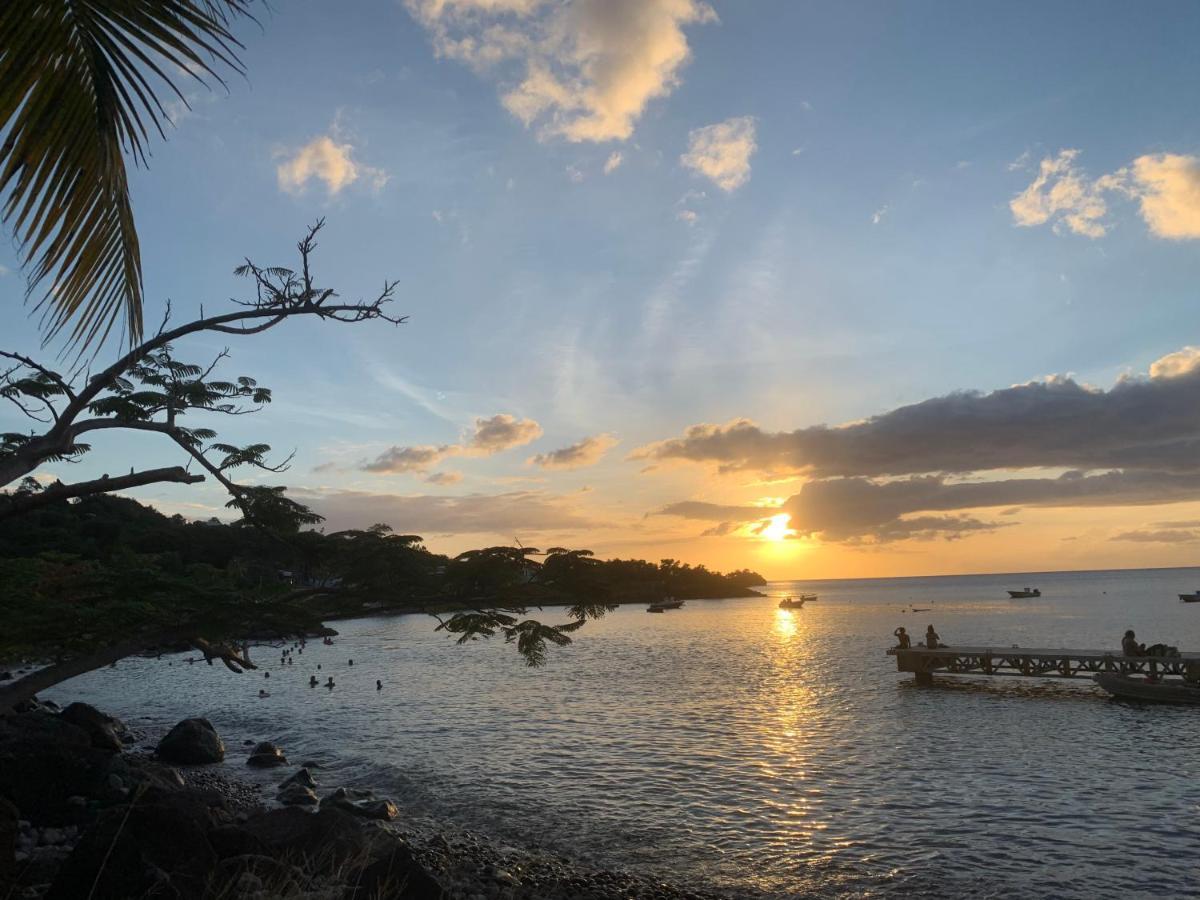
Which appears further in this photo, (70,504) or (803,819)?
(70,504)

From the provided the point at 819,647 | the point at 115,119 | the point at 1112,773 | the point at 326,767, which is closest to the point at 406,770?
the point at 326,767

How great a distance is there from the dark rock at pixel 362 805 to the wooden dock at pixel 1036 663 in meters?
32.1

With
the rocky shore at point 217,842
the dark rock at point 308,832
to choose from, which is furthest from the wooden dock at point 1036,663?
the dark rock at point 308,832

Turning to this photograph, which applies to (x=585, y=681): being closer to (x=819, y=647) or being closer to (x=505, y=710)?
(x=505, y=710)

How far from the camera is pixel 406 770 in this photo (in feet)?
81.8

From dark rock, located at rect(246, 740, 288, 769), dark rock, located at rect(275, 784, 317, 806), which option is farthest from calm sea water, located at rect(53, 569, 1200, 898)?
dark rock, located at rect(275, 784, 317, 806)

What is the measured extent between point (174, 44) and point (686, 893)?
51.6ft

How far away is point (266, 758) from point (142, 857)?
1821cm

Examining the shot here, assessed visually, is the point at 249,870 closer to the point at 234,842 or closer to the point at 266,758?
the point at 234,842

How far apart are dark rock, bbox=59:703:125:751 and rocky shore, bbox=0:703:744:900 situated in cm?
8

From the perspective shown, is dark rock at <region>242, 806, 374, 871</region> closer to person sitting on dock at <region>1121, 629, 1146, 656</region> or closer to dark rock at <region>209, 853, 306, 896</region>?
dark rock at <region>209, 853, 306, 896</region>

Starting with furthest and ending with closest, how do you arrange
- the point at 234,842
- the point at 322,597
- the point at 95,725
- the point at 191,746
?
the point at 191,746 < the point at 95,725 < the point at 234,842 < the point at 322,597

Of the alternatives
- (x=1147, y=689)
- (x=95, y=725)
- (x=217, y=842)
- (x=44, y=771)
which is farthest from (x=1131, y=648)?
(x=95, y=725)

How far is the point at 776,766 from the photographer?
24.5 meters
